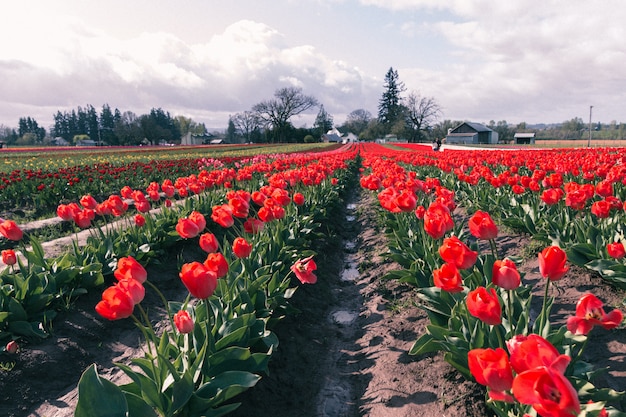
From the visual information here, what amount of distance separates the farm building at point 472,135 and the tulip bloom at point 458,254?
89823 millimetres

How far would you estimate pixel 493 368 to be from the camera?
4.87 ft

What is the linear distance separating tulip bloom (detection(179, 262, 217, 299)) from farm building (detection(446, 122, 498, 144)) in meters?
90.5

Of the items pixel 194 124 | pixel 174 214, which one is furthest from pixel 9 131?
pixel 174 214

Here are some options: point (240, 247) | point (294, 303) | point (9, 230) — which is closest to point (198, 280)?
point (240, 247)

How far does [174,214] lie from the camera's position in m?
7.20

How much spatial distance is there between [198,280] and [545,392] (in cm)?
167

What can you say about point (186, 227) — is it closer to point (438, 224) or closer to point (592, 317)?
point (438, 224)

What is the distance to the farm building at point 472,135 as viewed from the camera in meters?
87.6

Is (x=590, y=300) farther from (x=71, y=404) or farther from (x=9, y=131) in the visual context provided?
(x=9, y=131)

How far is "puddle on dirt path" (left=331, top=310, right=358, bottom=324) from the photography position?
4.67 m

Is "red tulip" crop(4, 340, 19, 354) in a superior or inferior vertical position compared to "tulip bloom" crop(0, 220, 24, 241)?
inferior

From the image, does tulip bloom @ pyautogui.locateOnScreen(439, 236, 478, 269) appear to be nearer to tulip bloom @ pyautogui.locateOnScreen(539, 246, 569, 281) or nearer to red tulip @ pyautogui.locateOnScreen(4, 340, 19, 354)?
tulip bloom @ pyautogui.locateOnScreen(539, 246, 569, 281)

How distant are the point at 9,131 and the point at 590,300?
164339 mm

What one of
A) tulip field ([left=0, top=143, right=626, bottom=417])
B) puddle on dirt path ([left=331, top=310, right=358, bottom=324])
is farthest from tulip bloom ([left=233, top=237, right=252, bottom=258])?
puddle on dirt path ([left=331, top=310, right=358, bottom=324])
